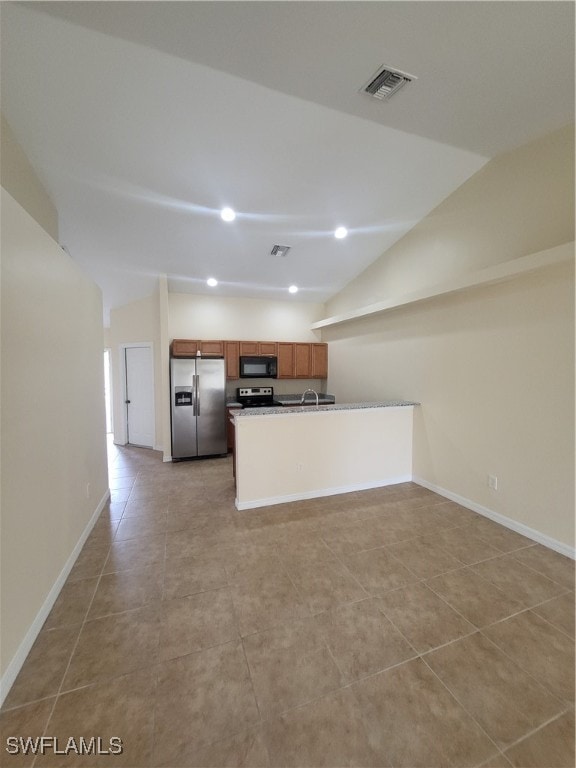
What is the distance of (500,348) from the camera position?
2.79m

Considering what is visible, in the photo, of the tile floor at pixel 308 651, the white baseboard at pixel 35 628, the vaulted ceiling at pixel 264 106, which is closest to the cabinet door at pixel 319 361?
the vaulted ceiling at pixel 264 106

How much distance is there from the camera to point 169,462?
480 cm

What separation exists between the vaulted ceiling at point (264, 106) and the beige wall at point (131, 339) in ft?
5.80

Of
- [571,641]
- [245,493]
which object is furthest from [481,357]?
[245,493]

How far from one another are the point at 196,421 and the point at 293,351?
7.48ft

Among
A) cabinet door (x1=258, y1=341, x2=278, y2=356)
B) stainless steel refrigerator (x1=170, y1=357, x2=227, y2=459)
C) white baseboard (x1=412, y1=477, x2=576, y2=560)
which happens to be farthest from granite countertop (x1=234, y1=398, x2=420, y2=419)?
cabinet door (x1=258, y1=341, x2=278, y2=356)

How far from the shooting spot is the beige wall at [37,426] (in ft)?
4.82

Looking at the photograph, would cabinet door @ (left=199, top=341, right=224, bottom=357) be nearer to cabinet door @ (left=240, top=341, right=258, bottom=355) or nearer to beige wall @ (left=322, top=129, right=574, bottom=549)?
cabinet door @ (left=240, top=341, right=258, bottom=355)

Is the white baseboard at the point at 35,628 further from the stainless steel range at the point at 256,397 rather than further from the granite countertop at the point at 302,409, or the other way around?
the stainless steel range at the point at 256,397

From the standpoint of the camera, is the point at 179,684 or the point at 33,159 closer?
the point at 179,684

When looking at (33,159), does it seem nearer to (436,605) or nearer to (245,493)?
(245,493)

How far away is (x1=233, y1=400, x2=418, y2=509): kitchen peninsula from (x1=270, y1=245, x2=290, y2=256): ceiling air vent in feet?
7.29

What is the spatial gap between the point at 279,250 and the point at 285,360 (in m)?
2.21

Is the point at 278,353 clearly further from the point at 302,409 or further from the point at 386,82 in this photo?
the point at 386,82
